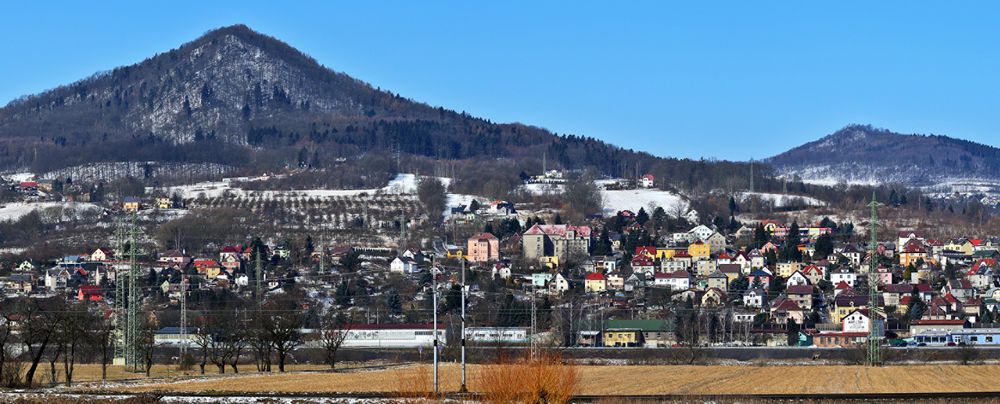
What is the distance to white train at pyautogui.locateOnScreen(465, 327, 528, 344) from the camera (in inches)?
2953

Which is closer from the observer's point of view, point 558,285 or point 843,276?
point 558,285

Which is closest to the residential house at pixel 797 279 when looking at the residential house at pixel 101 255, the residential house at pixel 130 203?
the residential house at pixel 101 255

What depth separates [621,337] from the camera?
267ft

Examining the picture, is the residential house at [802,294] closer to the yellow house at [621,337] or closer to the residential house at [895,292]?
the residential house at [895,292]

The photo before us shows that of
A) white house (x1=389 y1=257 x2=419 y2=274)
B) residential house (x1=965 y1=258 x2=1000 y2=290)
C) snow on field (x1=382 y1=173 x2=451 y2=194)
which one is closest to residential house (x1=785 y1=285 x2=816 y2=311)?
residential house (x1=965 y1=258 x2=1000 y2=290)

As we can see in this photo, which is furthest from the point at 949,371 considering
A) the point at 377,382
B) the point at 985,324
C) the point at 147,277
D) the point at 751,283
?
the point at 147,277

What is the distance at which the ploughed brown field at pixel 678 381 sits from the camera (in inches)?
→ 1503

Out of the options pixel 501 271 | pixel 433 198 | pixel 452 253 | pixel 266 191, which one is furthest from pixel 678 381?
pixel 266 191

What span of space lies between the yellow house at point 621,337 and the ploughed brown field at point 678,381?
28016 millimetres

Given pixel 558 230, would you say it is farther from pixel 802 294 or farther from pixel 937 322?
pixel 937 322

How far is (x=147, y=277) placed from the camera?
105 meters

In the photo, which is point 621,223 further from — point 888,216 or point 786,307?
point 786,307

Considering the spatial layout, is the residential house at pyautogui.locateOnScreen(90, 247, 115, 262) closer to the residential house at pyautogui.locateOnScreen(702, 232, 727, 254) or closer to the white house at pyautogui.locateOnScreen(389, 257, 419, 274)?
the white house at pyautogui.locateOnScreen(389, 257, 419, 274)

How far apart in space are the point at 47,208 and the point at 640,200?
213ft
